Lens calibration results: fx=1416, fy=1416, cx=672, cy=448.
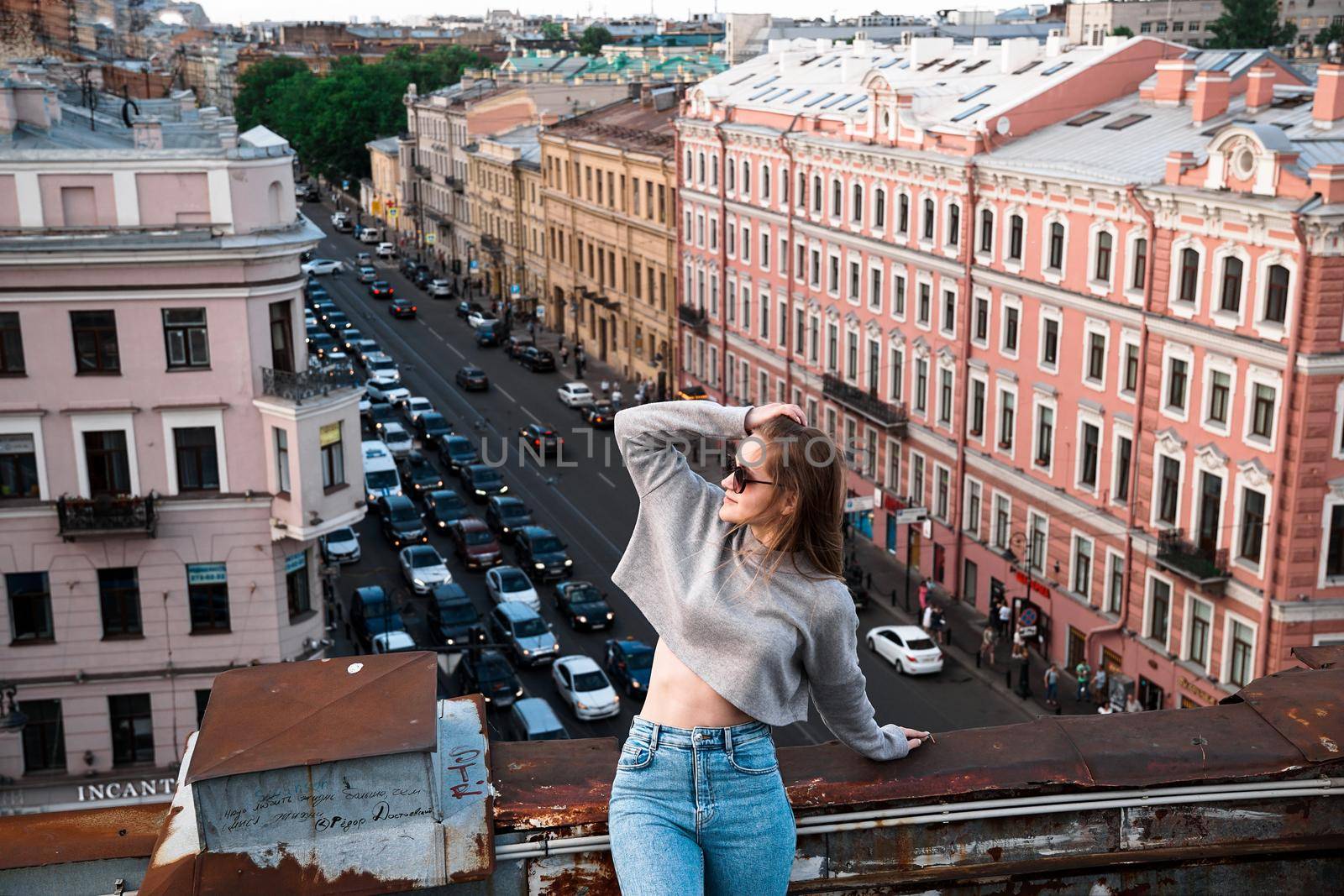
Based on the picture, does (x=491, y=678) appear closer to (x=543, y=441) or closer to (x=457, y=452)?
(x=457, y=452)

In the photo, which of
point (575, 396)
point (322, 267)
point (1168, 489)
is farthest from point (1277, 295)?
point (322, 267)

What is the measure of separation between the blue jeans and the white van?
40.9m

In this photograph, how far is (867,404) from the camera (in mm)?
41344

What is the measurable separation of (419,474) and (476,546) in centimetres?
822

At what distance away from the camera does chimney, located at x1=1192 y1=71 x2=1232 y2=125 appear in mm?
31266

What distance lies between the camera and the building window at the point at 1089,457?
1248 inches

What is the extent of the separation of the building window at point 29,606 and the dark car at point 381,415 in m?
28.8

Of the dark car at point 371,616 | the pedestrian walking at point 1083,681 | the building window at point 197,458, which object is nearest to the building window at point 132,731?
the building window at point 197,458

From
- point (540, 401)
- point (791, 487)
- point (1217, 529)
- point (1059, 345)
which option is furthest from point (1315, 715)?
point (540, 401)

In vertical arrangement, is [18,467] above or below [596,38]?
below

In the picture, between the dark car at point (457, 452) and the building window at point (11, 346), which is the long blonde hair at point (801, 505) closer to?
the building window at point (11, 346)

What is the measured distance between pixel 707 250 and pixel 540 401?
11.1m

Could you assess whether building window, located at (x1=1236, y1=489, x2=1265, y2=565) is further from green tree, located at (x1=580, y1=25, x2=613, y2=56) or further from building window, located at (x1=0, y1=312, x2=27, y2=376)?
green tree, located at (x1=580, y1=25, x2=613, y2=56)

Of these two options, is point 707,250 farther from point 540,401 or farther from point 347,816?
point 347,816
